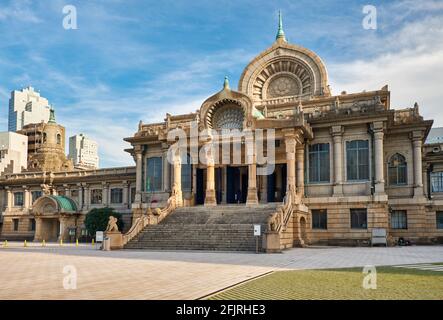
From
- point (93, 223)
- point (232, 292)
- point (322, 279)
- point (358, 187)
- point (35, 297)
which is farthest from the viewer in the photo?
point (93, 223)

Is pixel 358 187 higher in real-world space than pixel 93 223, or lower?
higher

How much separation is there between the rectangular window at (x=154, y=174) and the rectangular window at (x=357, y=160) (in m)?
18.6

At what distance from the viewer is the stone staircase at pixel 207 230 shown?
3294cm

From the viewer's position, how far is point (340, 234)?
4078 cm

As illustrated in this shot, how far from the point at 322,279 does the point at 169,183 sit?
34.7 m

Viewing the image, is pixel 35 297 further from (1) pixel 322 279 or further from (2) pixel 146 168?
(2) pixel 146 168

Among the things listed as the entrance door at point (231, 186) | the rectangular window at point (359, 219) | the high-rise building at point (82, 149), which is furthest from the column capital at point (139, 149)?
the high-rise building at point (82, 149)

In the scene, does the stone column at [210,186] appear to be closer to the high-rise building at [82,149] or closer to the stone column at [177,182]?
the stone column at [177,182]

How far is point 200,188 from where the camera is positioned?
1870 inches

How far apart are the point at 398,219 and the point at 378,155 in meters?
6.32

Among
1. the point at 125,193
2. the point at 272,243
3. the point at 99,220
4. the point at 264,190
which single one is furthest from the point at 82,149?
the point at 272,243

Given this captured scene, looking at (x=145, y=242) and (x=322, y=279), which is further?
(x=145, y=242)
